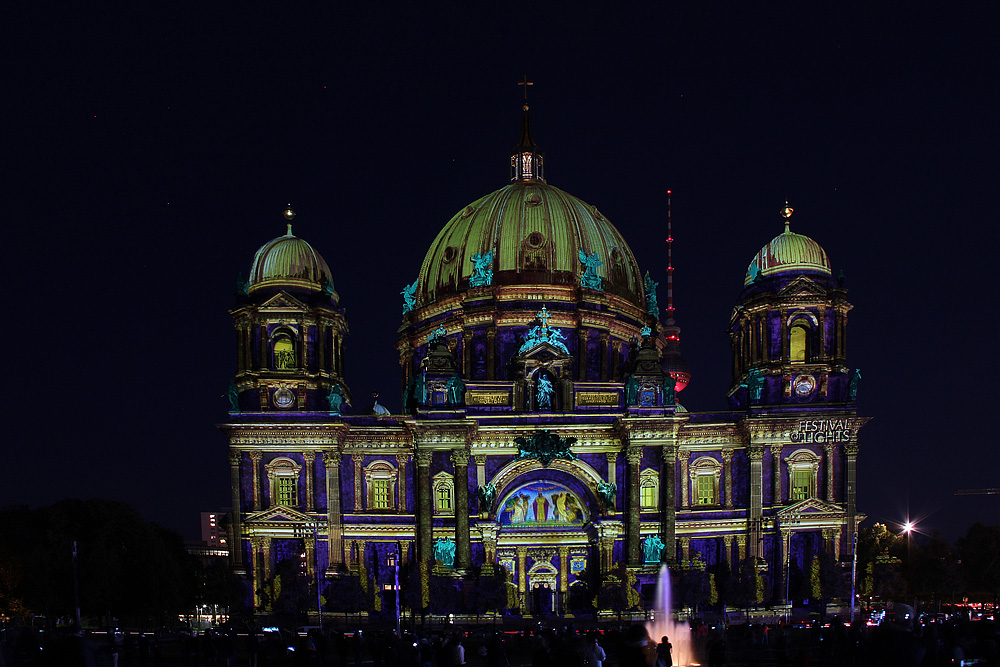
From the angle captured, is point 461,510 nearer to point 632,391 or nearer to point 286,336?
point 632,391

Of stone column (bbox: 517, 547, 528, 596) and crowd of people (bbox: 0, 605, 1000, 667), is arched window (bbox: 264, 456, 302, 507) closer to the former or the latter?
stone column (bbox: 517, 547, 528, 596)

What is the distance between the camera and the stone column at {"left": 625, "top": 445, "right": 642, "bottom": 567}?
69125 mm

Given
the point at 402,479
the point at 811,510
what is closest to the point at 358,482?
the point at 402,479

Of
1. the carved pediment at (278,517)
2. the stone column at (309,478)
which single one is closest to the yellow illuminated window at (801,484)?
the stone column at (309,478)

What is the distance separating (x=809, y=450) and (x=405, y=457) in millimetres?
26432

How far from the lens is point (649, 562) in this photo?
69000 mm

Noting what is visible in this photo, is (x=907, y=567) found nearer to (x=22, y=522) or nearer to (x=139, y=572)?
(x=139, y=572)

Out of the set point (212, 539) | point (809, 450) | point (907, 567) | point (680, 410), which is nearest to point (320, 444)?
point (680, 410)

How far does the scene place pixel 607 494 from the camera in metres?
70.1

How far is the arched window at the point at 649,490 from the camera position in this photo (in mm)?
70625

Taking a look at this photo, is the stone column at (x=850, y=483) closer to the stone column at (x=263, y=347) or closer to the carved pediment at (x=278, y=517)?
the carved pediment at (x=278, y=517)

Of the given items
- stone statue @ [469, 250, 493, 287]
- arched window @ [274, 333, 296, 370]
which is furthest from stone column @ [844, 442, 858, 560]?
arched window @ [274, 333, 296, 370]

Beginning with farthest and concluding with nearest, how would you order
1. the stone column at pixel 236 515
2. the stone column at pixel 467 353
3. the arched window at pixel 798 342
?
the stone column at pixel 467 353, the arched window at pixel 798 342, the stone column at pixel 236 515

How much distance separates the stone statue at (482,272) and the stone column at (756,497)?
22.9 metres
